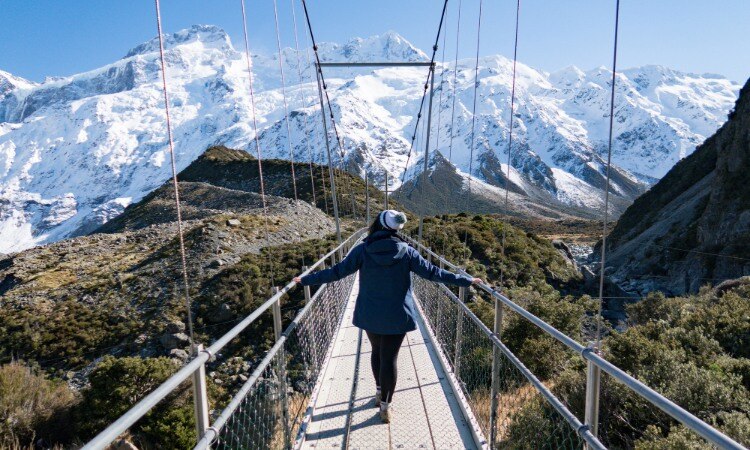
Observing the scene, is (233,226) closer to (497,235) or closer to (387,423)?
(497,235)

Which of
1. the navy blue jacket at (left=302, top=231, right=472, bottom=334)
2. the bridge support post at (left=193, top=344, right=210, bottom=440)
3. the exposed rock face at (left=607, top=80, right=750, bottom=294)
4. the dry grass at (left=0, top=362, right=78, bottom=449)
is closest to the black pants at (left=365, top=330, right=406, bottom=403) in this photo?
the navy blue jacket at (left=302, top=231, right=472, bottom=334)

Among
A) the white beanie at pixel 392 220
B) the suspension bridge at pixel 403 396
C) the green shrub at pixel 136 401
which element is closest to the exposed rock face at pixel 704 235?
the suspension bridge at pixel 403 396

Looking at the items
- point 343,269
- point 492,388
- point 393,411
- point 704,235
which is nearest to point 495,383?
point 492,388

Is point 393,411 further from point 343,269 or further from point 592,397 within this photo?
point 592,397

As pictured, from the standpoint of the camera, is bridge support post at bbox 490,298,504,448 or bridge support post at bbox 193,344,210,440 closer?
bridge support post at bbox 193,344,210,440

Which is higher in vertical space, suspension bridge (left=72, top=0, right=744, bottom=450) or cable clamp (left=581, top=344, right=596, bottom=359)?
cable clamp (left=581, top=344, right=596, bottom=359)

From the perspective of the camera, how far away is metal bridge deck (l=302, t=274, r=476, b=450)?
349 centimetres

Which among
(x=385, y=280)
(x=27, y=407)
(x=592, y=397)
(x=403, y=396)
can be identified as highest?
(x=385, y=280)

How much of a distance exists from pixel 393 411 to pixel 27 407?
7.23 metres

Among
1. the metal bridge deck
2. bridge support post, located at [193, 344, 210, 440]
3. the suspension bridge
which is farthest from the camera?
the metal bridge deck

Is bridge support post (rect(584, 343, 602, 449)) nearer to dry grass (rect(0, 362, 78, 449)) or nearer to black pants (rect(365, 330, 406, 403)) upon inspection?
black pants (rect(365, 330, 406, 403))

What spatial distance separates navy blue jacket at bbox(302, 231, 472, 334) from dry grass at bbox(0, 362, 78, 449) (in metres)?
6.60

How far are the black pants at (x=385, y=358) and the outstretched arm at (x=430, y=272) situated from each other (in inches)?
19.3

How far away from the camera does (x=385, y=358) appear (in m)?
3.67
